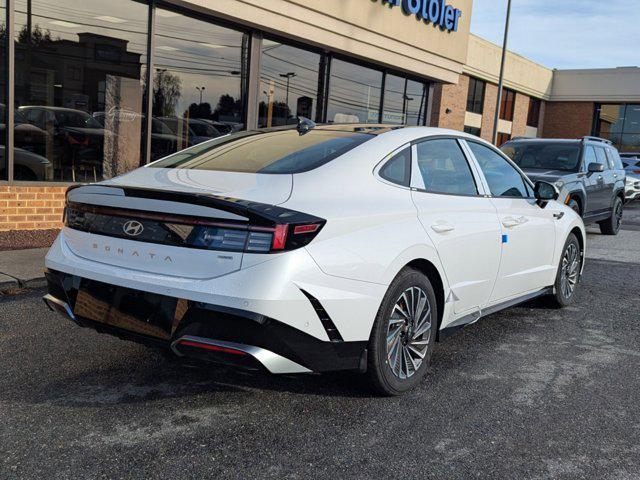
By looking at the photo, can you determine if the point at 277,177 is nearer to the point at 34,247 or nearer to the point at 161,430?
the point at 161,430

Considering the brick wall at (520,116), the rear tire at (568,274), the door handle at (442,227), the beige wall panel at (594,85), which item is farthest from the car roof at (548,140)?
the beige wall panel at (594,85)

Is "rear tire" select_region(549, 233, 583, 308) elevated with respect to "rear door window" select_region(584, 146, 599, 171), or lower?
lower

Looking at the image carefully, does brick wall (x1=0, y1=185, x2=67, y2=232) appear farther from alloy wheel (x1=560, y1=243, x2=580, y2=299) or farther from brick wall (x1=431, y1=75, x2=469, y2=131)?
brick wall (x1=431, y1=75, x2=469, y2=131)

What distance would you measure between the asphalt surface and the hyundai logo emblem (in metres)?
0.95

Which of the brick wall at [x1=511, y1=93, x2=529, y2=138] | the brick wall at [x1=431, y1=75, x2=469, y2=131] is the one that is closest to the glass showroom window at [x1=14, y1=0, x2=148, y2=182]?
the brick wall at [x1=431, y1=75, x2=469, y2=131]

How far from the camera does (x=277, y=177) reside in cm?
354

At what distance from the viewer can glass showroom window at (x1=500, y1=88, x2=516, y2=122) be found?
3011 cm

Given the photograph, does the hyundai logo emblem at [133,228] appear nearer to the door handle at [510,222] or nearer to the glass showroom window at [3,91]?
the door handle at [510,222]

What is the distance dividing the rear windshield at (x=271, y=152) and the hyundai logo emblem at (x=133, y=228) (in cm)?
70

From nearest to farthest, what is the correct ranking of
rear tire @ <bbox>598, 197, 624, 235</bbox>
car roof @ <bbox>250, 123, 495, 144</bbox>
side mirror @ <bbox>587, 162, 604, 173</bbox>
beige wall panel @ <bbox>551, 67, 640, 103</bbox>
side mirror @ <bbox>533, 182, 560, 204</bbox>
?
car roof @ <bbox>250, 123, 495, 144</bbox> < side mirror @ <bbox>533, 182, 560, 204</bbox> < side mirror @ <bbox>587, 162, 604, 173</bbox> < rear tire @ <bbox>598, 197, 624, 235</bbox> < beige wall panel @ <bbox>551, 67, 640, 103</bbox>

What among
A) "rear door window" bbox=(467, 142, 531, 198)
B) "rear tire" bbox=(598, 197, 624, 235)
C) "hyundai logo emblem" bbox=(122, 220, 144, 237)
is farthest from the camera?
"rear tire" bbox=(598, 197, 624, 235)

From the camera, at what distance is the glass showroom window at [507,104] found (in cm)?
3011

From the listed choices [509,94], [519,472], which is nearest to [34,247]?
[519,472]

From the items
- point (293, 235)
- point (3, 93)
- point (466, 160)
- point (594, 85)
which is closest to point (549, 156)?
point (466, 160)
